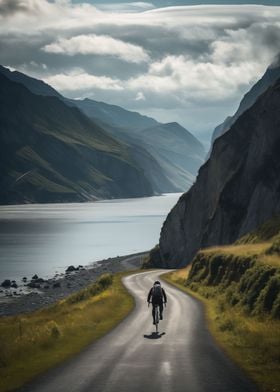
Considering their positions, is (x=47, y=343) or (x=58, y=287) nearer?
(x=47, y=343)

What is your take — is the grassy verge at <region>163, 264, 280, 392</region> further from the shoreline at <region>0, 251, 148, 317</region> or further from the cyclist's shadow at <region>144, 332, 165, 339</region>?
the shoreline at <region>0, 251, 148, 317</region>

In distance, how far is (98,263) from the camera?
153 meters

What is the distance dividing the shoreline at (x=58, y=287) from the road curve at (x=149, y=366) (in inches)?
2144

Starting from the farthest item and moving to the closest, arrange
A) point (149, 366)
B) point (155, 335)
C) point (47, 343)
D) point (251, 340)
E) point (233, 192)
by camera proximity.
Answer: point (233, 192) < point (155, 335) < point (47, 343) < point (251, 340) < point (149, 366)

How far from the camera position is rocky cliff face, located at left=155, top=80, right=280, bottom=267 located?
327 ft

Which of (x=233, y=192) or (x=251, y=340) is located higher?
(x=233, y=192)

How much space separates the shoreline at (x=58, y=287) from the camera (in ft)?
290

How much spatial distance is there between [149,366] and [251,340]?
684 cm

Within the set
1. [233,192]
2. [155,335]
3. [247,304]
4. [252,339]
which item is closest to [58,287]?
[233,192]

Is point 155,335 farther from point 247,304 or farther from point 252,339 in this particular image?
point 247,304

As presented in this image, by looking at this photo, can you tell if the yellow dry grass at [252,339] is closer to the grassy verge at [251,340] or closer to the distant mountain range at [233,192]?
the grassy verge at [251,340]

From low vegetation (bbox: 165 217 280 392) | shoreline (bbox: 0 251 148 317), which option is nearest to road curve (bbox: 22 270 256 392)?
low vegetation (bbox: 165 217 280 392)

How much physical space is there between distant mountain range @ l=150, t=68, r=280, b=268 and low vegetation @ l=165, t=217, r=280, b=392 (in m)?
33.8

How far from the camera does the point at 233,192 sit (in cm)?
10938
